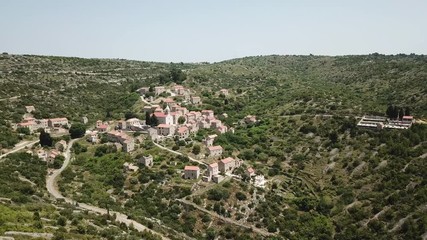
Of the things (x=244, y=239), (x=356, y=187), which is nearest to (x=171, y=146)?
(x=244, y=239)

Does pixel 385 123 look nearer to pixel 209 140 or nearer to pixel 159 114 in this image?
pixel 209 140

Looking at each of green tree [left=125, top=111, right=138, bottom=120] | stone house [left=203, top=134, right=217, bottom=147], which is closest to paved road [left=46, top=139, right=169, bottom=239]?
green tree [left=125, top=111, right=138, bottom=120]

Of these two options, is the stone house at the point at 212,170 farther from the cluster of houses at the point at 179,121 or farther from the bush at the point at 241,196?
the cluster of houses at the point at 179,121

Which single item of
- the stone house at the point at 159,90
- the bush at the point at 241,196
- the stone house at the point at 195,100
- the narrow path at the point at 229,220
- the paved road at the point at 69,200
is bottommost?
the narrow path at the point at 229,220

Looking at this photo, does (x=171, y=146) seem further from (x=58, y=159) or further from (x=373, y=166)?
(x=373, y=166)

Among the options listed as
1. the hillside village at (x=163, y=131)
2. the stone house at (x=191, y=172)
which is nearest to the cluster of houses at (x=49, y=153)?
the hillside village at (x=163, y=131)

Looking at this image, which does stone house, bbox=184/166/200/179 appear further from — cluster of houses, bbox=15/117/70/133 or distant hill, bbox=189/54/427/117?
Result: distant hill, bbox=189/54/427/117

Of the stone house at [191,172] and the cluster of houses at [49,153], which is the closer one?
the stone house at [191,172]
